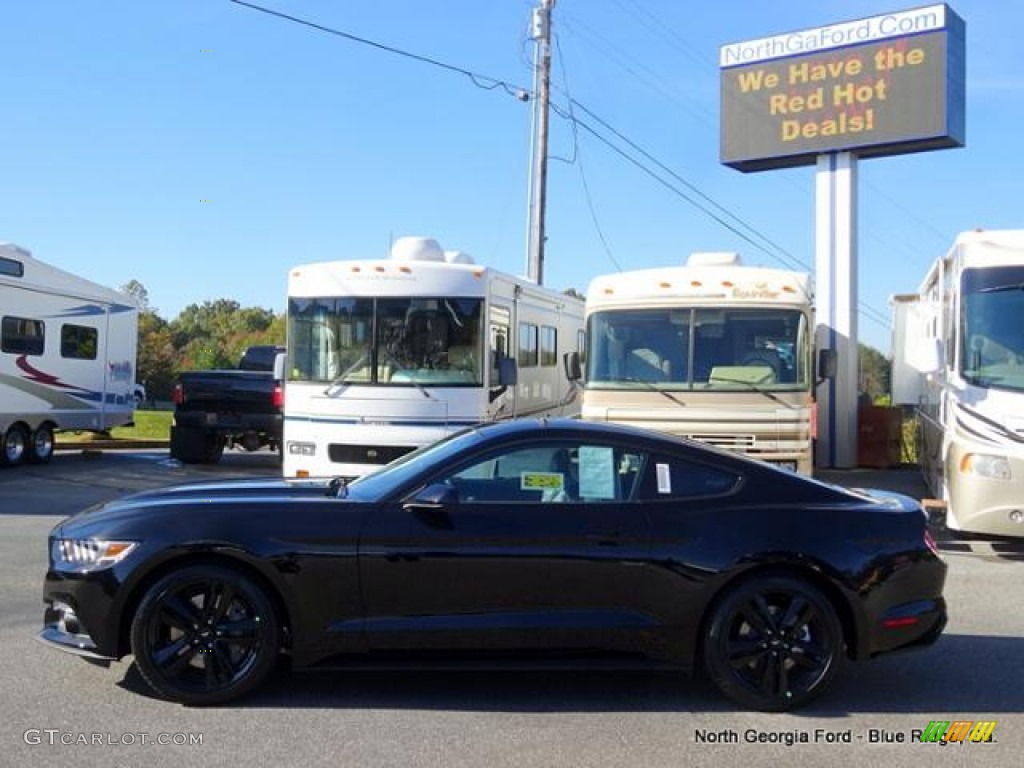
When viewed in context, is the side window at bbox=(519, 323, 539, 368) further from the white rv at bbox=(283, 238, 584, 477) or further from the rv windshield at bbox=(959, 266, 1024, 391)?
the rv windshield at bbox=(959, 266, 1024, 391)

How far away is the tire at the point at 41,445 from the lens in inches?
696

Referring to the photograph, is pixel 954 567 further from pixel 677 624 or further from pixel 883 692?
pixel 677 624

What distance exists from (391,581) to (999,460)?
6418 mm

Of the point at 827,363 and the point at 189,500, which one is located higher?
the point at 827,363

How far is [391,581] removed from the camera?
5.05m

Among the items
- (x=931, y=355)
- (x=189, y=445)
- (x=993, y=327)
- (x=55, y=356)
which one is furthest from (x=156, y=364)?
(x=993, y=327)

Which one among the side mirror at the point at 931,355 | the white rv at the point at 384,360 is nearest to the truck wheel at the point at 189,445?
the white rv at the point at 384,360

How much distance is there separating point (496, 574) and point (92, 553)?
6.52 feet

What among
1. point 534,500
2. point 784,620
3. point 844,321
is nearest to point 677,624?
point 784,620

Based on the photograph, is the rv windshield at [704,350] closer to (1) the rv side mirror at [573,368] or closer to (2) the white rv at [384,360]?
(1) the rv side mirror at [573,368]

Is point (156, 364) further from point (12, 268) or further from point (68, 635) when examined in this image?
point (68, 635)

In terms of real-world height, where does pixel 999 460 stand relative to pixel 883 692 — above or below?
above

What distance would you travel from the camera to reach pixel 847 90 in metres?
17.8

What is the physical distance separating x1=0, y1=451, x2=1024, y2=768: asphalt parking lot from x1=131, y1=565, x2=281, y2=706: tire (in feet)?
0.39
